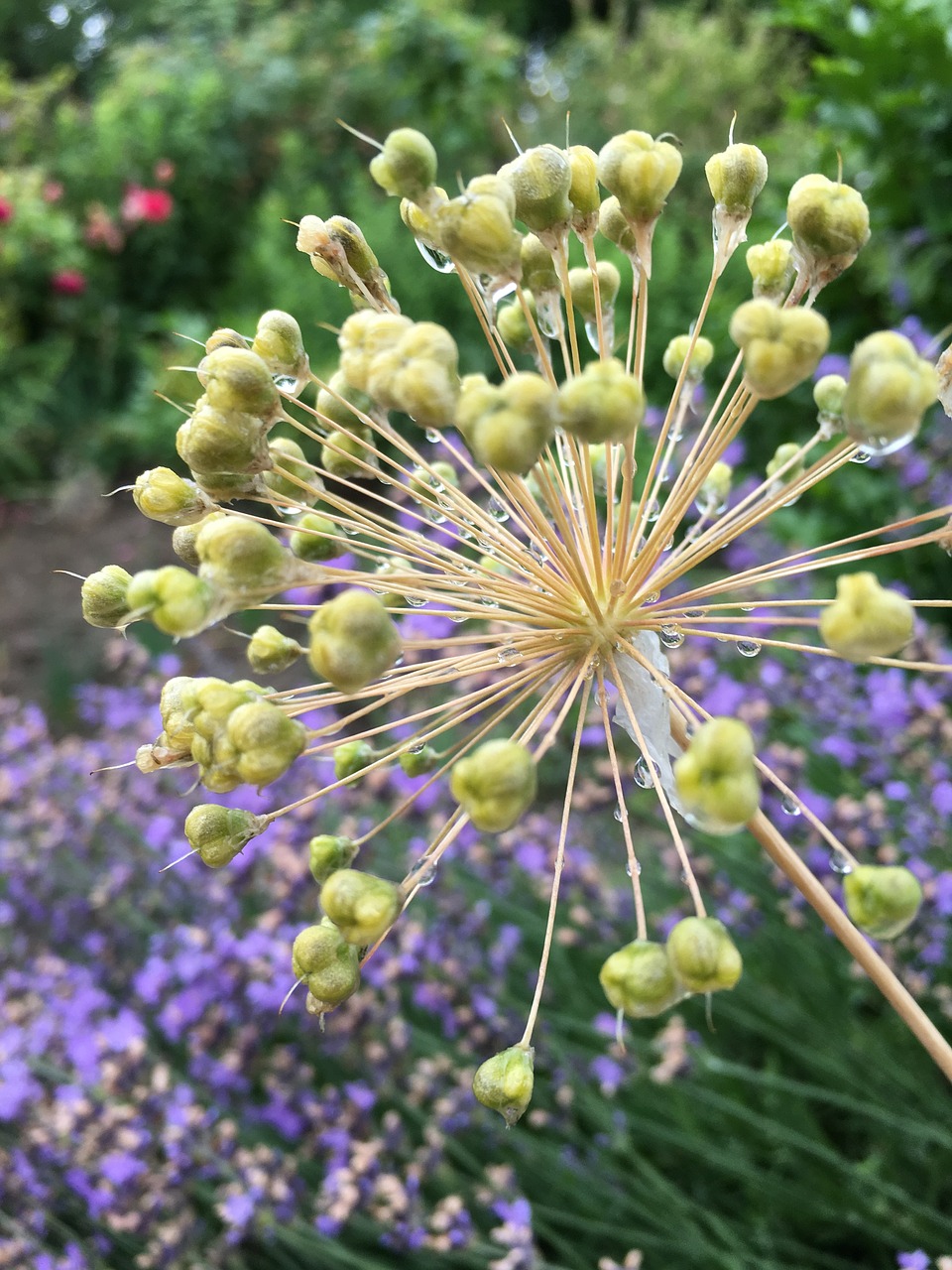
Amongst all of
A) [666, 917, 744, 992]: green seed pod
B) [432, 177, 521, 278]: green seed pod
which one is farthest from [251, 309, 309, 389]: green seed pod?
[666, 917, 744, 992]: green seed pod

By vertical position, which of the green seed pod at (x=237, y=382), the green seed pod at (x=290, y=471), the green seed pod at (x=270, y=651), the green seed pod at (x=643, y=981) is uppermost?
the green seed pod at (x=237, y=382)

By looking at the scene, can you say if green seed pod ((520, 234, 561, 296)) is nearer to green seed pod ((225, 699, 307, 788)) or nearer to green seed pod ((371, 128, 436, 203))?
green seed pod ((371, 128, 436, 203))

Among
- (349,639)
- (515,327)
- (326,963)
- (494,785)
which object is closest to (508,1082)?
(326,963)

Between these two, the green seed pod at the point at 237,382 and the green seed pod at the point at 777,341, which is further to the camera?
the green seed pod at the point at 237,382

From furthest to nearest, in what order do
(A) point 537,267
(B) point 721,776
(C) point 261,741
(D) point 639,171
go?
(A) point 537,267 < (D) point 639,171 < (C) point 261,741 < (B) point 721,776

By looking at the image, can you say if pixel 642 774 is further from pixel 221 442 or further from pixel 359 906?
pixel 221 442

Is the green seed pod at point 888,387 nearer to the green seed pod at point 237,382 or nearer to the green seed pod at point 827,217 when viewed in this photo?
the green seed pod at point 827,217

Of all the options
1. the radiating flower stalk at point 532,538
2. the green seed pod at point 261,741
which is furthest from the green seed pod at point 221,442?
the green seed pod at point 261,741
